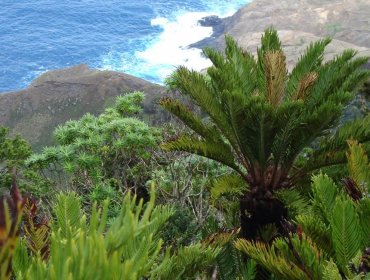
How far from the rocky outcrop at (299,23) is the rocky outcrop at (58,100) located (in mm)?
15998

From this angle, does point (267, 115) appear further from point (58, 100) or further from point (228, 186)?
point (58, 100)

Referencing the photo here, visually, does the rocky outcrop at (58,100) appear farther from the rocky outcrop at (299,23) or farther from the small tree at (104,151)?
the small tree at (104,151)

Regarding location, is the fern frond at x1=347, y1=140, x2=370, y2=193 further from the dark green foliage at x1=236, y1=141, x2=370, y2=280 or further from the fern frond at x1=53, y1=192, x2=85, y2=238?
the fern frond at x1=53, y1=192, x2=85, y2=238

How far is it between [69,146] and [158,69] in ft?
145

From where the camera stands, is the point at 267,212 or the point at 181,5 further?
the point at 181,5

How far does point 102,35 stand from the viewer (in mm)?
60781

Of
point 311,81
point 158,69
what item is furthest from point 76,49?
point 311,81

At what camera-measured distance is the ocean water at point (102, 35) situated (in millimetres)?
54500

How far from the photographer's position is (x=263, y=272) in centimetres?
775

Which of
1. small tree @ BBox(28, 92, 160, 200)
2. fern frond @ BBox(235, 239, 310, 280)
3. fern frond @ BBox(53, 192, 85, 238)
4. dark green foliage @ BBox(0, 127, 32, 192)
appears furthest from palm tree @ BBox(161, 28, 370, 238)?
dark green foliage @ BBox(0, 127, 32, 192)

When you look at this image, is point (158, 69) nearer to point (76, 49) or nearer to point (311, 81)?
point (76, 49)

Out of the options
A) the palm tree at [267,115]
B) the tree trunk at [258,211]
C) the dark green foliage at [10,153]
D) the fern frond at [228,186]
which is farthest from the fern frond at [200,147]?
the dark green foliage at [10,153]

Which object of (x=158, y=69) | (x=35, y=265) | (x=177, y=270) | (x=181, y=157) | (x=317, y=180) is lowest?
(x=158, y=69)

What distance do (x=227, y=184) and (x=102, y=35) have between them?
2132 inches
